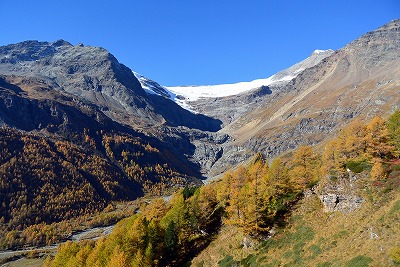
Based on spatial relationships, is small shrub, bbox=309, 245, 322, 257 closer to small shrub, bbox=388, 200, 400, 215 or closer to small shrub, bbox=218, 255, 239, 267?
small shrub, bbox=388, 200, 400, 215

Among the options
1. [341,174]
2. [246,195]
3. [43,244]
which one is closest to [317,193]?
[341,174]

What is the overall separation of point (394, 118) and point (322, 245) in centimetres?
3496

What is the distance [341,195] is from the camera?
5788cm

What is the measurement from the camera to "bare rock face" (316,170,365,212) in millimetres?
55688

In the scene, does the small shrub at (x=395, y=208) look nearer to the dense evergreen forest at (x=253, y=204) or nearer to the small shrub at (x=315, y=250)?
the dense evergreen forest at (x=253, y=204)

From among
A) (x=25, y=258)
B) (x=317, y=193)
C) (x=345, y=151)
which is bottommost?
(x=25, y=258)

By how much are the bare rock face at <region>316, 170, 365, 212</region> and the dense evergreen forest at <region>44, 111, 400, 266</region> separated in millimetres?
1620

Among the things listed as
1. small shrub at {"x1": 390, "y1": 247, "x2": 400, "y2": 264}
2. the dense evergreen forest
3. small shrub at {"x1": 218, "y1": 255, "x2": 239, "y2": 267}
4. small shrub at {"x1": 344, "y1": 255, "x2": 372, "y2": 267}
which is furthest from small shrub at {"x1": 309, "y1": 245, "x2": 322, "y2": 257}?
small shrub at {"x1": 218, "y1": 255, "x2": 239, "y2": 267}

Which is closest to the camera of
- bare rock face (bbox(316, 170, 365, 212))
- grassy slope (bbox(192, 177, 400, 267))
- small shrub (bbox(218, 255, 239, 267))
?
grassy slope (bbox(192, 177, 400, 267))

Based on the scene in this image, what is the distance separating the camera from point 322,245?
2009 inches

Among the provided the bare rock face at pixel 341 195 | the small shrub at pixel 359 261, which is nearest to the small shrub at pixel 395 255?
the small shrub at pixel 359 261

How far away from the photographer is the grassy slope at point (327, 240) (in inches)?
1679

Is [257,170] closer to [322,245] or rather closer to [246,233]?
[246,233]

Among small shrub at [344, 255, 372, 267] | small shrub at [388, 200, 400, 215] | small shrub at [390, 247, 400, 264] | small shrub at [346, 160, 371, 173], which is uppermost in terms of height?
small shrub at [346, 160, 371, 173]
